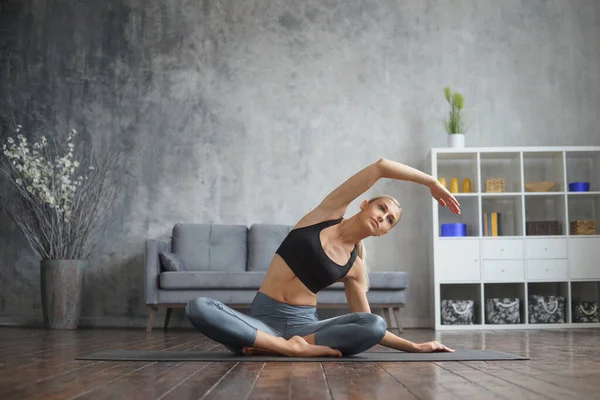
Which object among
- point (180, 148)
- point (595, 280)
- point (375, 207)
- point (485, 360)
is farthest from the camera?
point (180, 148)

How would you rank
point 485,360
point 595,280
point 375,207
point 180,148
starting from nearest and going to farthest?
point 375,207
point 485,360
point 595,280
point 180,148

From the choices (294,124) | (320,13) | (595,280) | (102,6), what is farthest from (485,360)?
(102,6)

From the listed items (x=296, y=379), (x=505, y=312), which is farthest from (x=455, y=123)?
(x=296, y=379)

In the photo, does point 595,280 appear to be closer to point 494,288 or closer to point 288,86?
point 494,288

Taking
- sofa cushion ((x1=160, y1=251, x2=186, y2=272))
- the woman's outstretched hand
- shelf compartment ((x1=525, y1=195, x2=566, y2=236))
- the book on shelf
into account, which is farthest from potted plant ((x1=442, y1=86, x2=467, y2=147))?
the woman's outstretched hand

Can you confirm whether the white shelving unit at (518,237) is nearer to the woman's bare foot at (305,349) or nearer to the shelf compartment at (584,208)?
the shelf compartment at (584,208)

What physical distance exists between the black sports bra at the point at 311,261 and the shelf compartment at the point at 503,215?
3721 mm

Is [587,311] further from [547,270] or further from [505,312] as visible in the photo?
[505,312]

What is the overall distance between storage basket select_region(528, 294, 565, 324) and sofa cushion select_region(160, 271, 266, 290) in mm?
2390

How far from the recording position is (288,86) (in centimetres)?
696

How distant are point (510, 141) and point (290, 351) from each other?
4.57m

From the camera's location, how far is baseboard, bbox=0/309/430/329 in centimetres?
661

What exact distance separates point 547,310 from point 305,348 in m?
3.94

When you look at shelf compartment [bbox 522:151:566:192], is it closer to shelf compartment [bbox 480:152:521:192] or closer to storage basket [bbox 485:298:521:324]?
shelf compartment [bbox 480:152:521:192]
